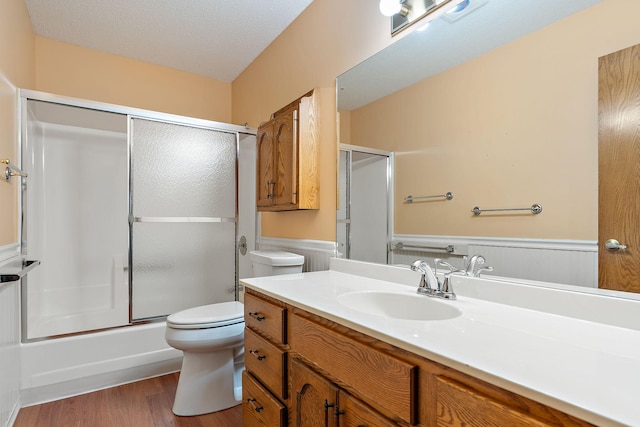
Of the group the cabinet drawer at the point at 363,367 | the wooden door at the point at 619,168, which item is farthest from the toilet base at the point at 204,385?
the wooden door at the point at 619,168

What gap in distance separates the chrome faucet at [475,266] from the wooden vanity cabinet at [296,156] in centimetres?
96

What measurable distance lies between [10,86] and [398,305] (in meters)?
2.25

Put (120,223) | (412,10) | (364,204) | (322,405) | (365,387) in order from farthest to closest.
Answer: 1. (120,223)
2. (364,204)
3. (412,10)
4. (322,405)
5. (365,387)

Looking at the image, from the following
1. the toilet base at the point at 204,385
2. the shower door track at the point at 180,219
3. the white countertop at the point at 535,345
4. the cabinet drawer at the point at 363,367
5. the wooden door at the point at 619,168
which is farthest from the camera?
the shower door track at the point at 180,219

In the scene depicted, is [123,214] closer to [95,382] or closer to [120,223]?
[120,223]

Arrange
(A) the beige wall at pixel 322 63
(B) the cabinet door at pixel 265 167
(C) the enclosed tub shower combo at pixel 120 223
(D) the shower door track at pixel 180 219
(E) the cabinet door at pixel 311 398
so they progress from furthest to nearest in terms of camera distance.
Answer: (D) the shower door track at pixel 180 219
(C) the enclosed tub shower combo at pixel 120 223
(B) the cabinet door at pixel 265 167
(A) the beige wall at pixel 322 63
(E) the cabinet door at pixel 311 398

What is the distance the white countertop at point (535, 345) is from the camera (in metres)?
0.50

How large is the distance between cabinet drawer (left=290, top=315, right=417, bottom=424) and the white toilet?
0.85 meters

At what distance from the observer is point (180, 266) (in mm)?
2582

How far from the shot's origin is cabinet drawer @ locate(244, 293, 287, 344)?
120cm

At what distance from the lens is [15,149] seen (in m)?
1.92

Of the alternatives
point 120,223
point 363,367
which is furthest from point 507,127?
point 120,223

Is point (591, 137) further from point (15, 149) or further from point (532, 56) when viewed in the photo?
point (15, 149)

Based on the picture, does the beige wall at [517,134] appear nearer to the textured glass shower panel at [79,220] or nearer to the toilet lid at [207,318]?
the toilet lid at [207,318]
